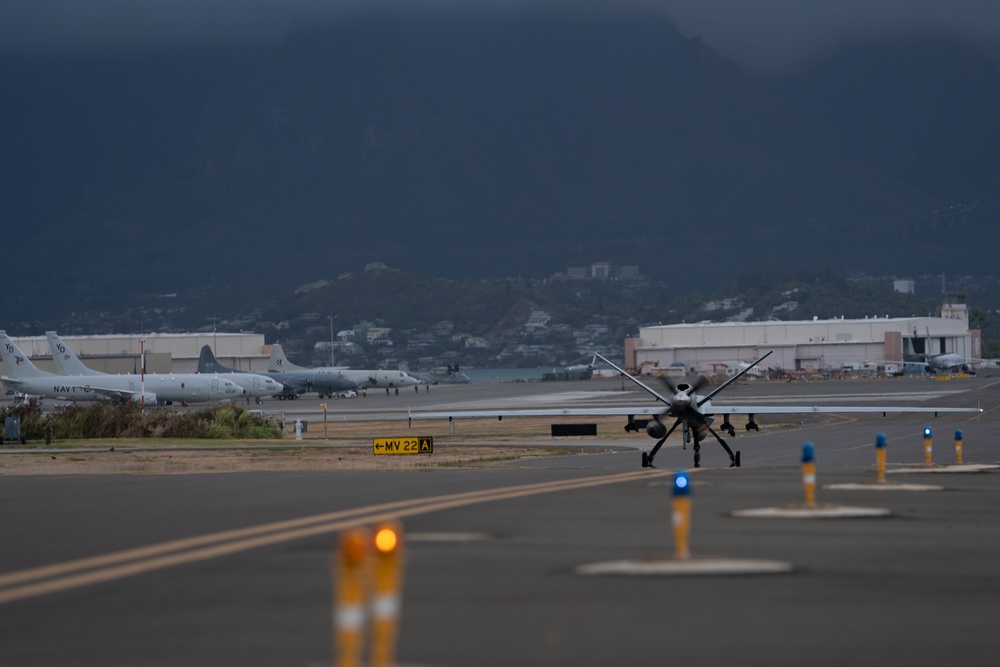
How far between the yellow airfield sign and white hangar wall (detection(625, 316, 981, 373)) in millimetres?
129944

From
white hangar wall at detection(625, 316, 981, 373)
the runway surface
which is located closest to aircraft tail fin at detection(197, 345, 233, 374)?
white hangar wall at detection(625, 316, 981, 373)

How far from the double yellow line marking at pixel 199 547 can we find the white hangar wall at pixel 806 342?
158891 mm

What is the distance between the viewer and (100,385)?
4264 inches

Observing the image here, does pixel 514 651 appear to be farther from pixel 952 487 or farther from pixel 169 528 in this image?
pixel 952 487

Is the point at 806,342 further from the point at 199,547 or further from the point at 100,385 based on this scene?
the point at 199,547

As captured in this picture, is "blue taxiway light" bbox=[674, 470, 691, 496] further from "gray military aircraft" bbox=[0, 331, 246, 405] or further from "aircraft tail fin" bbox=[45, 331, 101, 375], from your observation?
"aircraft tail fin" bbox=[45, 331, 101, 375]

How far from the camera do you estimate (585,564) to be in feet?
48.1

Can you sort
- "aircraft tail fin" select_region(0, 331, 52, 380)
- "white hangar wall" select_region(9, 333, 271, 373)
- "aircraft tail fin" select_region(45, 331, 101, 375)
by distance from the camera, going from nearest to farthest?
"aircraft tail fin" select_region(0, 331, 52, 380)
"aircraft tail fin" select_region(45, 331, 101, 375)
"white hangar wall" select_region(9, 333, 271, 373)

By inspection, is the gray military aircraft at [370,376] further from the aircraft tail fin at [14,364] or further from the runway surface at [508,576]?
the runway surface at [508,576]

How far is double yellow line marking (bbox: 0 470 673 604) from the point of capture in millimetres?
13945

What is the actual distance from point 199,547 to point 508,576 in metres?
4.40

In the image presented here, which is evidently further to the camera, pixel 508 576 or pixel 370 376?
pixel 370 376

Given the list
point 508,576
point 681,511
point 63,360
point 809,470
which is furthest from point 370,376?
point 681,511

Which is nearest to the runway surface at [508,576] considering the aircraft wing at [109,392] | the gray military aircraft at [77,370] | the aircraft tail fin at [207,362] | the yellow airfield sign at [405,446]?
the yellow airfield sign at [405,446]
